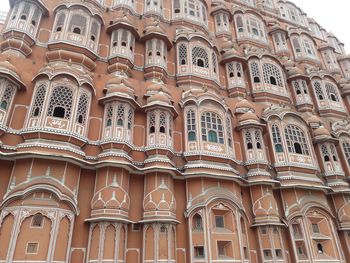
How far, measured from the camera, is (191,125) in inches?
579

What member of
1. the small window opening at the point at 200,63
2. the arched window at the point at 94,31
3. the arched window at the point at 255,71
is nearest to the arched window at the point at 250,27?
the arched window at the point at 255,71

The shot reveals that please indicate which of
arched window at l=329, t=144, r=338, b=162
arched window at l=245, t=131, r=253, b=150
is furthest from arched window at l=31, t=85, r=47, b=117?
arched window at l=329, t=144, r=338, b=162

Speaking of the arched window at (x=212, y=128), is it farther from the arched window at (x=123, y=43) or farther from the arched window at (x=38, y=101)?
the arched window at (x=38, y=101)

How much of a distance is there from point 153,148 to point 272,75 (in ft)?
41.7

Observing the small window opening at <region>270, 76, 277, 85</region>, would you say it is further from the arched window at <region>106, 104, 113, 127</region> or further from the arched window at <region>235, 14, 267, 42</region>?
the arched window at <region>106, 104, 113, 127</region>

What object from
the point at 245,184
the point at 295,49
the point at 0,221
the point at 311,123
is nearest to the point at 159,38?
the point at 245,184

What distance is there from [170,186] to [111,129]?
3925 millimetres

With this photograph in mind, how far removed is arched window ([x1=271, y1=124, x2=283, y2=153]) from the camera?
53.6 feet

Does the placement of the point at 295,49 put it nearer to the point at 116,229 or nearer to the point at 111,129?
the point at 111,129

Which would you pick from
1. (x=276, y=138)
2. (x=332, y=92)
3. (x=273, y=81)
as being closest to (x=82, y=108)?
(x=276, y=138)

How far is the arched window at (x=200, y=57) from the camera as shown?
1867cm

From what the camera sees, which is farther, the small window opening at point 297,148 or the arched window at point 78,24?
the small window opening at point 297,148

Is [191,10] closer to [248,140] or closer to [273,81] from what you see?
[273,81]

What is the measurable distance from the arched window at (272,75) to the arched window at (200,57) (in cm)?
501
